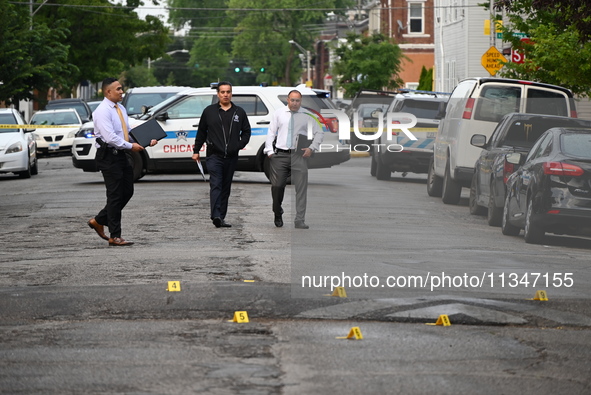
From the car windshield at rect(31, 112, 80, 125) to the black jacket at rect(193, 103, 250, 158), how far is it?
26809 millimetres

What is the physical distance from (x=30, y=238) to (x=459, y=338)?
327 inches

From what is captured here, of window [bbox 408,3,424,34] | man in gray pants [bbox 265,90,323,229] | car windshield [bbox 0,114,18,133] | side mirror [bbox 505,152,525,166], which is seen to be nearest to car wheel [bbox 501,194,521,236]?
side mirror [bbox 505,152,525,166]

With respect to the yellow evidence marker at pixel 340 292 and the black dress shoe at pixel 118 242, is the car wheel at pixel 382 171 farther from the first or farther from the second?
the yellow evidence marker at pixel 340 292

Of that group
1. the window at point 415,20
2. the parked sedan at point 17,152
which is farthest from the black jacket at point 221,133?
the window at point 415,20

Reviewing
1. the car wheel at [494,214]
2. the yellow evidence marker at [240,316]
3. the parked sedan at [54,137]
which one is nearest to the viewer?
the yellow evidence marker at [240,316]

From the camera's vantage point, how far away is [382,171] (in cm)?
2791

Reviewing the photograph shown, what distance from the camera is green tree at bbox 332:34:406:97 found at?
6738cm

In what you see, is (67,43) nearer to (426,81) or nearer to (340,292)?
(426,81)

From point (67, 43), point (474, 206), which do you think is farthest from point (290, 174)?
point (67, 43)

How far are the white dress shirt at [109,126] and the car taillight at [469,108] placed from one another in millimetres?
8742

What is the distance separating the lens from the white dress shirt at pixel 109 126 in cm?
1430

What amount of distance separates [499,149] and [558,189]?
150 inches

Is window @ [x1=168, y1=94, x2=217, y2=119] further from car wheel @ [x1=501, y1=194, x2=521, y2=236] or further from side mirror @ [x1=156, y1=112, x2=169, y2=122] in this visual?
car wheel @ [x1=501, y1=194, x2=521, y2=236]

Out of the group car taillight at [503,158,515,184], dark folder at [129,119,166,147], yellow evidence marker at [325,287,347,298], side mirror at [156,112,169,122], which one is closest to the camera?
yellow evidence marker at [325,287,347,298]
